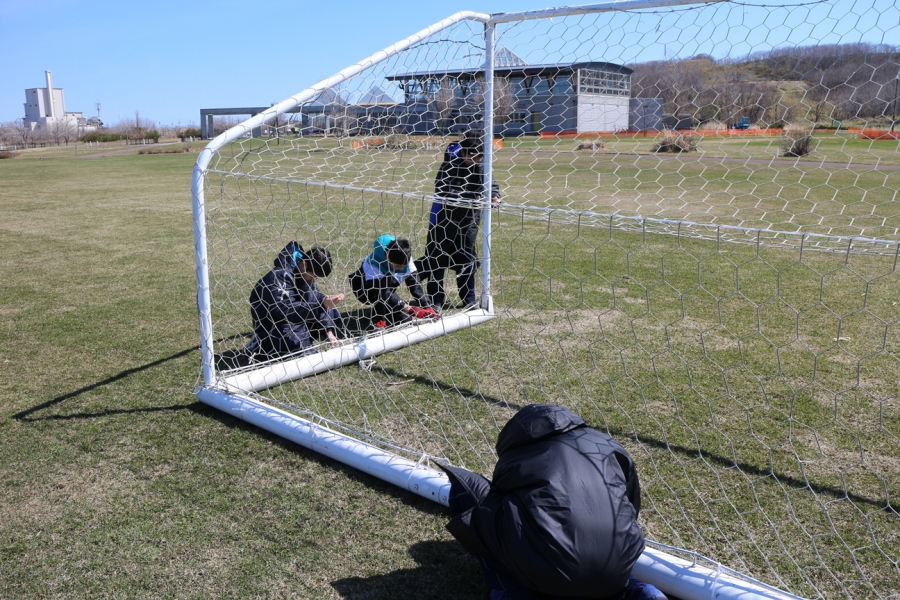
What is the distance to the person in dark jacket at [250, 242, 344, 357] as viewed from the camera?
5.06 metres

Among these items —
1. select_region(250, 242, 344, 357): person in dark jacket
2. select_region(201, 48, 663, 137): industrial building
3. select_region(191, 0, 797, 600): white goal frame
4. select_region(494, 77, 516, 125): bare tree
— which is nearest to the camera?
select_region(191, 0, 797, 600): white goal frame

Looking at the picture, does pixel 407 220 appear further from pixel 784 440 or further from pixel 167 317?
pixel 784 440

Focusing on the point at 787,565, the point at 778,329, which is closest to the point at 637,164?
the point at 778,329

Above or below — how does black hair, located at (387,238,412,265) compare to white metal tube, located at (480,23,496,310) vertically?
below

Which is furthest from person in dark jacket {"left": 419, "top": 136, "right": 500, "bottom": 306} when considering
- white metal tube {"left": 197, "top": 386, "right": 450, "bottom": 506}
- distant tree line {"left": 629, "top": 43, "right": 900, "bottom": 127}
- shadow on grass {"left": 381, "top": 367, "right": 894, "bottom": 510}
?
white metal tube {"left": 197, "top": 386, "right": 450, "bottom": 506}

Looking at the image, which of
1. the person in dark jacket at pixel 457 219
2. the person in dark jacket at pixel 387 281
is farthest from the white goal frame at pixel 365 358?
the person in dark jacket at pixel 387 281

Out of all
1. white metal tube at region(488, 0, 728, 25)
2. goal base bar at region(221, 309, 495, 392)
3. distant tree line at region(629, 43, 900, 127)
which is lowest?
goal base bar at region(221, 309, 495, 392)

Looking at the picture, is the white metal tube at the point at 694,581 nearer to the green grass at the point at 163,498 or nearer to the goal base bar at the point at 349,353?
the green grass at the point at 163,498

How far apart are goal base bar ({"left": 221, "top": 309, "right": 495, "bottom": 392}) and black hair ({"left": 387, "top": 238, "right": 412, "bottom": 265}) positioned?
1.84 ft

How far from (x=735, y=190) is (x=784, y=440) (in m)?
8.09

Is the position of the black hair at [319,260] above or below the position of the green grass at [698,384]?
above

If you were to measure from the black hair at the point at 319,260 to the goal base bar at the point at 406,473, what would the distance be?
1.24 meters

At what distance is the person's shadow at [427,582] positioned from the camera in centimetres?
264

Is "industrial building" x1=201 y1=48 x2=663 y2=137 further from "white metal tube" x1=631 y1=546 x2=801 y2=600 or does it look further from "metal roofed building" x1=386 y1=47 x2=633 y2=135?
"white metal tube" x1=631 y1=546 x2=801 y2=600
